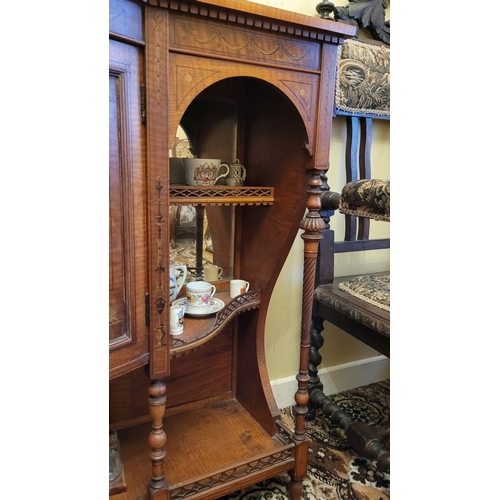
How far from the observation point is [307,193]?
1125 mm

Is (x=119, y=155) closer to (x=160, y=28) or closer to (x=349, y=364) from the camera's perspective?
(x=160, y=28)

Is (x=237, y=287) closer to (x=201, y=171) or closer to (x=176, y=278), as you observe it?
(x=176, y=278)

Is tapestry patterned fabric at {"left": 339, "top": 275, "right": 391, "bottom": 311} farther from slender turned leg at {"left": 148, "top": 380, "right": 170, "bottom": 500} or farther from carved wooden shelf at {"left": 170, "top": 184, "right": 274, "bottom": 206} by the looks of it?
slender turned leg at {"left": 148, "top": 380, "right": 170, "bottom": 500}

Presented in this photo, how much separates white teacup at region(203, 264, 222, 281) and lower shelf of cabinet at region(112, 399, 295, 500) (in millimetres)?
476

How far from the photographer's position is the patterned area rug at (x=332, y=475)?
1283 mm

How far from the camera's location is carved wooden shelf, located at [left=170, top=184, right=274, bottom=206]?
994 mm

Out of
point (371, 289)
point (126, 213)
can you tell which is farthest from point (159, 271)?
point (371, 289)

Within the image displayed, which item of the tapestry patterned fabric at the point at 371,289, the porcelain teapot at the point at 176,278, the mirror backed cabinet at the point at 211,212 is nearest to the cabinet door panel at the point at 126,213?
the mirror backed cabinet at the point at 211,212

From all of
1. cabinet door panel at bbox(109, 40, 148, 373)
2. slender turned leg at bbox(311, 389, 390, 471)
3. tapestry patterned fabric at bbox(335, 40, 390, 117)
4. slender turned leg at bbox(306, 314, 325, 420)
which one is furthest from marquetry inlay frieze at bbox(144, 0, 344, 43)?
slender turned leg at bbox(311, 389, 390, 471)

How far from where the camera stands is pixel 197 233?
129 cm

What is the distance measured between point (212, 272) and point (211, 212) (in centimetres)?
19
